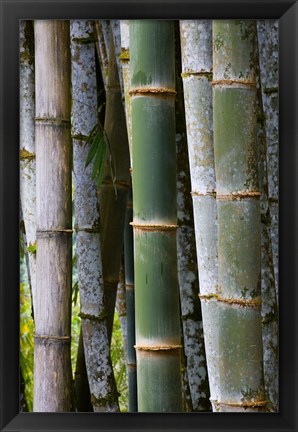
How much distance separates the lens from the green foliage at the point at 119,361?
5.35ft

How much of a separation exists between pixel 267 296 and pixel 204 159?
0.75 feet

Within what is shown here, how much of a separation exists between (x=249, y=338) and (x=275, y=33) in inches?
18.1

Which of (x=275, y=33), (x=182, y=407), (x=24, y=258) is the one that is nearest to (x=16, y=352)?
(x=24, y=258)

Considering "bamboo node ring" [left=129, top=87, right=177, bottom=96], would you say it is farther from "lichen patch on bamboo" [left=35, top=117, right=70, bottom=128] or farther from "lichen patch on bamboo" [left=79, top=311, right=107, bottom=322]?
"lichen patch on bamboo" [left=79, top=311, right=107, bottom=322]

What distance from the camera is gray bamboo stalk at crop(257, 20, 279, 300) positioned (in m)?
1.62

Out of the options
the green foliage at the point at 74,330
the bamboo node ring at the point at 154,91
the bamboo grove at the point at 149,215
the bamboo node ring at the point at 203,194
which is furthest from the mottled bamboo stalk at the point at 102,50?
the green foliage at the point at 74,330

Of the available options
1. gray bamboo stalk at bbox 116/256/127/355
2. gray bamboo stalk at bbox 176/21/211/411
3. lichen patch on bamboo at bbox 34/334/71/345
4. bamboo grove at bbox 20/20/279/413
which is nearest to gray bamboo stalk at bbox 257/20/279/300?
bamboo grove at bbox 20/20/279/413

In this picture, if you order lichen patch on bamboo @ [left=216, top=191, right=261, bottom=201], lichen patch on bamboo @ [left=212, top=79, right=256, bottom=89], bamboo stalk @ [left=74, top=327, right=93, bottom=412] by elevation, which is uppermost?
lichen patch on bamboo @ [left=212, top=79, right=256, bottom=89]

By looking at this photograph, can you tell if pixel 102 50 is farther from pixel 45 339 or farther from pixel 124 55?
pixel 45 339

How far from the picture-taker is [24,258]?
1.63m

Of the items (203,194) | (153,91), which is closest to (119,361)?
(203,194)

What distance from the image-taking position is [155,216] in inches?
61.7

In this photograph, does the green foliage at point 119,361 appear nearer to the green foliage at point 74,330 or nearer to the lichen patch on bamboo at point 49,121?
the green foliage at point 74,330

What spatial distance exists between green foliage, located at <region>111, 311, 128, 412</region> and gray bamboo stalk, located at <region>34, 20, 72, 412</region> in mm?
70
